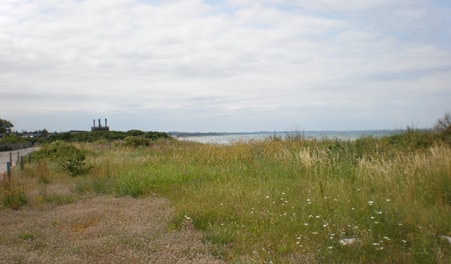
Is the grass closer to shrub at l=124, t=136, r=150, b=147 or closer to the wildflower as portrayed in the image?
the wildflower

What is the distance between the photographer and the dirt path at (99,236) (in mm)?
5078

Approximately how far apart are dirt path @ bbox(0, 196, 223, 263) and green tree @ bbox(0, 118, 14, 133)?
57921 mm

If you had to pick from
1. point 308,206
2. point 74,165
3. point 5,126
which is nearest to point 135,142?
point 74,165

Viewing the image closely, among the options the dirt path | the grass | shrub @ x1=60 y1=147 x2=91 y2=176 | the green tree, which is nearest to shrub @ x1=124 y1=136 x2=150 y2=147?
shrub @ x1=60 y1=147 x2=91 y2=176

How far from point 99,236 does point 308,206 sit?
3737mm

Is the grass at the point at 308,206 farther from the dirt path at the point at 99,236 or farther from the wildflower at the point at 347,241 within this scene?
the dirt path at the point at 99,236

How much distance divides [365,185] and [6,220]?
746 centimetres

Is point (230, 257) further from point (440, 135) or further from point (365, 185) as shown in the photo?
point (440, 135)

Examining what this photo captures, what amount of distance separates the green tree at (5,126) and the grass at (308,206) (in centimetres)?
5335

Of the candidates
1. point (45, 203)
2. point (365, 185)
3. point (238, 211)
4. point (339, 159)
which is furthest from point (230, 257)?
point (339, 159)

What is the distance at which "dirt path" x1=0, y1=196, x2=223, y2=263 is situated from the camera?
5.08m

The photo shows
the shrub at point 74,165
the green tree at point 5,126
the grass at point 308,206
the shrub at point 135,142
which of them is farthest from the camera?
the green tree at point 5,126

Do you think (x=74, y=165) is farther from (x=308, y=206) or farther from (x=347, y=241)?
(x=347, y=241)

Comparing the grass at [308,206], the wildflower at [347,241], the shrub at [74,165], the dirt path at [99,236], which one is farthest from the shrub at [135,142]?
the wildflower at [347,241]
